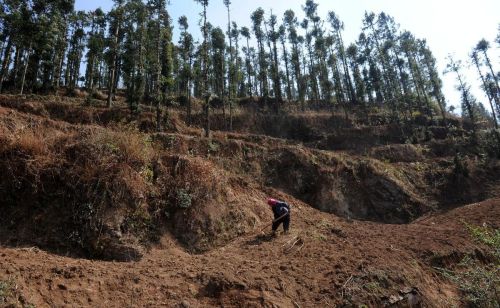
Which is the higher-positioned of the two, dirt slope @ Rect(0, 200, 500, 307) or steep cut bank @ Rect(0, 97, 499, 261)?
steep cut bank @ Rect(0, 97, 499, 261)

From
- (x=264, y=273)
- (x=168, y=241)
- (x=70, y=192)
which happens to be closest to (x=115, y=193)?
(x=70, y=192)

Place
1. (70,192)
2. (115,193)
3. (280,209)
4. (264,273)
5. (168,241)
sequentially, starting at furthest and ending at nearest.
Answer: (280,209) → (168,241) → (115,193) → (70,192) → (264,273)

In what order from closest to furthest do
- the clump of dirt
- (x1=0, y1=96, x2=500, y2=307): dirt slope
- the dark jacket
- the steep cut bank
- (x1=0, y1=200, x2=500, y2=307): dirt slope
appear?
1. (x1=0, y1=200, x2=500, y2=307): dirt slope
2. (x1=0, y1=96, x2=500, y2=307): dirt slope
3. the clump of dirt
4. the steep cut bank
5. the dark jacket

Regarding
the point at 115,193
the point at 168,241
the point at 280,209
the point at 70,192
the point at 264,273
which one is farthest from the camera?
the point at 280,209

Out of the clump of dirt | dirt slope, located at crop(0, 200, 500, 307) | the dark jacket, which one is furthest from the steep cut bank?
the dark jacket

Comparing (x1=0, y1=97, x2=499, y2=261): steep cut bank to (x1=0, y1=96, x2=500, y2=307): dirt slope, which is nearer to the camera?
(x1=0, y1=96, x2=500, y2=307): dirt slope

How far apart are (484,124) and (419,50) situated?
53.6 feet

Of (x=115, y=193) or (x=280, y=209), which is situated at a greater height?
(x=115, y=193)

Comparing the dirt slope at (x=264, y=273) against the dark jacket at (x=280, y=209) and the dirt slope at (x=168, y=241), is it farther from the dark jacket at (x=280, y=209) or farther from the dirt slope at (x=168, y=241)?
the dark jacket at (x=280, y=209)

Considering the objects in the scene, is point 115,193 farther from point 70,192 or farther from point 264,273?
point 264,273

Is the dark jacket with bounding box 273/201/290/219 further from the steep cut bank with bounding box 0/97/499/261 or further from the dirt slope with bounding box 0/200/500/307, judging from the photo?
the steep cut bank with bounding box 0/97/499/261

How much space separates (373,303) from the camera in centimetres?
989

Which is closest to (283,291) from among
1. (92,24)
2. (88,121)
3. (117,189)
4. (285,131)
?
(117,189)

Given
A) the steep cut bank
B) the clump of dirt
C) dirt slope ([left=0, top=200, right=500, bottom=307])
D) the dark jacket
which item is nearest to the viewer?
dirt slope ([left=0, top=200, right=500, bottom=307])
